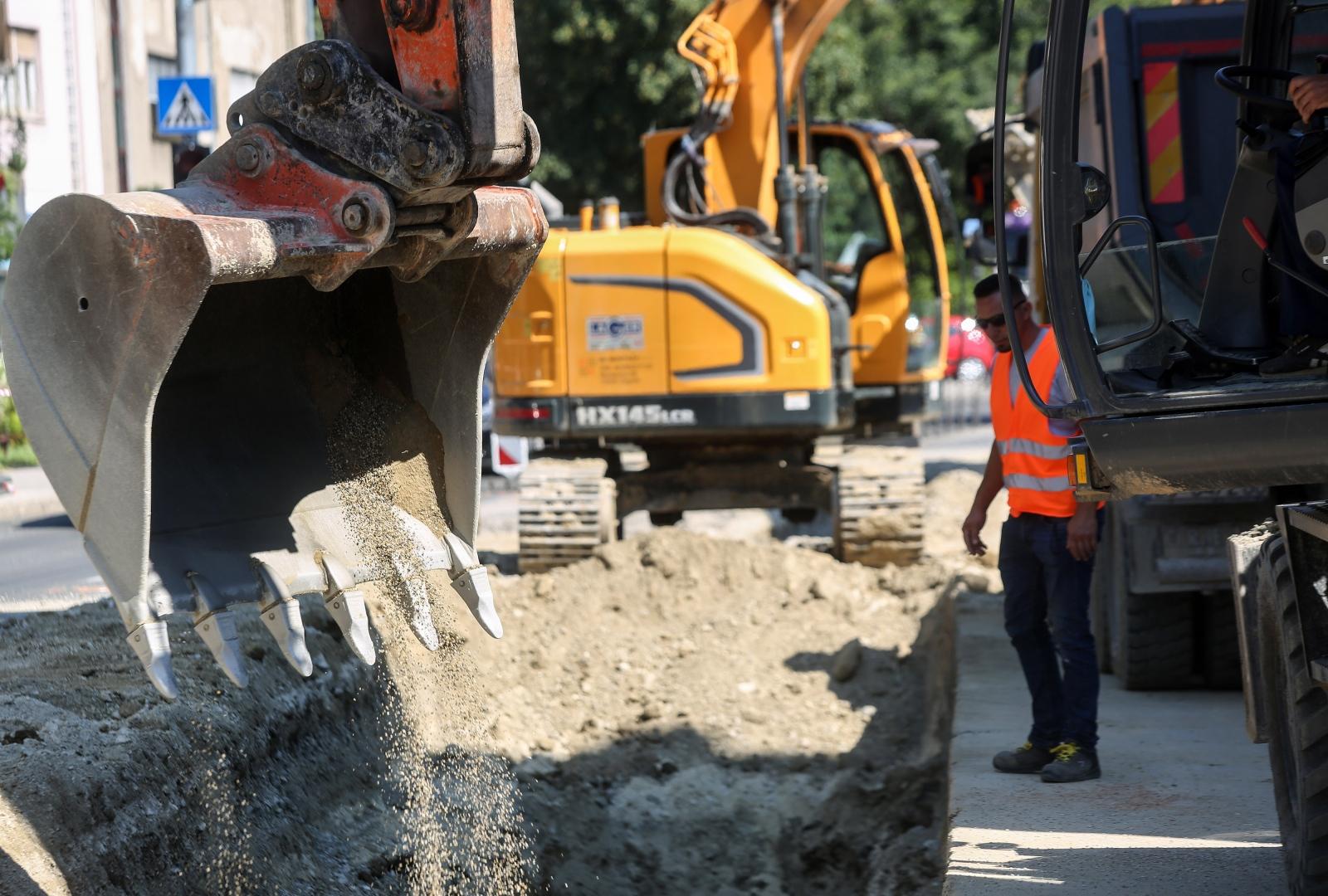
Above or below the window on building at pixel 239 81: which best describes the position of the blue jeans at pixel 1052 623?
below

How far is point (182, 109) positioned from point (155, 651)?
1189 centimetres

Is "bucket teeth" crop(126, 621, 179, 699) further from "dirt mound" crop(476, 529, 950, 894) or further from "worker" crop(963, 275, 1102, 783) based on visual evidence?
"worker" crop(963, 275, 1102, 783)

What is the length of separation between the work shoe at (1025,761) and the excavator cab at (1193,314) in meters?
2.14

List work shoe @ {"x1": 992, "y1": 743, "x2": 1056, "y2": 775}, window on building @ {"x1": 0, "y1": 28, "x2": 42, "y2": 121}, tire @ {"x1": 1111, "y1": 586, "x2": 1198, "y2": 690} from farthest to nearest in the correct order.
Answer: window on building @ {"x1": 0, "y1": 28, "x2": 42, "y2": 121} → tire @ {"x1": 1111, "y1": 586, "x2": 1198, "y2": 690} → work shoe @ {"x1": 992, "y1": 743, "x2": 1056, "y2": 775}

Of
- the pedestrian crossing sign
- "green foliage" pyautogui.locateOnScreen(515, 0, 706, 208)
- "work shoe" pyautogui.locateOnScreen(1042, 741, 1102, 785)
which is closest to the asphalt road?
the pedestrian crossing sign

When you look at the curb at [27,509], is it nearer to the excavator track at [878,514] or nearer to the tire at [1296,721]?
the excavator track at [878,514]

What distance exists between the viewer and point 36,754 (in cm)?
475

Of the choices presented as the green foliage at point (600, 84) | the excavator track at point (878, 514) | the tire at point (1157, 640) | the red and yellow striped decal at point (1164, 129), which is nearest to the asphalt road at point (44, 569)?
the excavator track at point (878, 514)

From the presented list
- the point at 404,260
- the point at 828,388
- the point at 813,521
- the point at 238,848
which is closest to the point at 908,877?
the point at 238,848

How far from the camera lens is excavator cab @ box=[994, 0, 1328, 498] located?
325cm

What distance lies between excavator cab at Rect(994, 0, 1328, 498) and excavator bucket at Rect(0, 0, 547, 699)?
4.16ft

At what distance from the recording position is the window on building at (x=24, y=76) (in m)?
21.6

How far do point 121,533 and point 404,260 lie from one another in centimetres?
97

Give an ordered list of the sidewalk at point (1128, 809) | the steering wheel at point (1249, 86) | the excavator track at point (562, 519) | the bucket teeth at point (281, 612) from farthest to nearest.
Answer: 1. the excavator track at point (562, 519)
2. the sidewalk at point (1128, 809)
3. the bucket teeth at point (281, 612)
4. the steering wheel at point (1249, 86)
